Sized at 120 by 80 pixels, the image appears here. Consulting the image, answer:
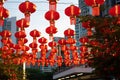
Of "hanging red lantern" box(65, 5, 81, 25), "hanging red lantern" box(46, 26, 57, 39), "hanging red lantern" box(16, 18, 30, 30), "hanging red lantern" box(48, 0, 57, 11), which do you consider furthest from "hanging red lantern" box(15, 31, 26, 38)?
"hanging red lantern" box(48, 0, 57, 11)

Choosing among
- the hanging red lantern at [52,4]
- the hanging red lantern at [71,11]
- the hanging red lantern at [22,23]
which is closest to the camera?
the hanging red lantern at [52,4]

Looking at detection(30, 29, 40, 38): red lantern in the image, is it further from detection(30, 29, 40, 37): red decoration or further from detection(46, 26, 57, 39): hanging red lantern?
detection(46, 26, 57, 39): hanging red lantern

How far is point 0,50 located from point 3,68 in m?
1.31

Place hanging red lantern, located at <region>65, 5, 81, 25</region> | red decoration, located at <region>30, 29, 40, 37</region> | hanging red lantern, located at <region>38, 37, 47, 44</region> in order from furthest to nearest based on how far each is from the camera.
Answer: hanging red lantern, located at <region>38, 37, 47, 44</region> → red decoration, located at <region>30, 29, 40, 37</region> → hanging red lantern, located at <region>65, 5, 81, 25</region>

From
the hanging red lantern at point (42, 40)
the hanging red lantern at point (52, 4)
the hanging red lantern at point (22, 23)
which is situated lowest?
the hanging red lantern at point (42, 40)

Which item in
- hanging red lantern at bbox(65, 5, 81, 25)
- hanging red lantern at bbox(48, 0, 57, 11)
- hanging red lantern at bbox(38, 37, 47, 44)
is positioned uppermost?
hanging red lantern at bbox(48, 0, 57, 11)

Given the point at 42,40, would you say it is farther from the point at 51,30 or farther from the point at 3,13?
the point at 3,13

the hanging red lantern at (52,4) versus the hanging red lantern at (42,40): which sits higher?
the hanging red lantern at (52,4)

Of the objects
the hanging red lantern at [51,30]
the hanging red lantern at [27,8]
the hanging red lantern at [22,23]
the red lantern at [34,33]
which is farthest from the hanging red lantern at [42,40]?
the hanging red lantern at [27,8]

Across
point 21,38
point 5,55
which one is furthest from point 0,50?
A: point 21,38

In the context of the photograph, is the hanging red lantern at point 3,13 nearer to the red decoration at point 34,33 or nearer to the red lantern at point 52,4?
the red lantern at point 52,4

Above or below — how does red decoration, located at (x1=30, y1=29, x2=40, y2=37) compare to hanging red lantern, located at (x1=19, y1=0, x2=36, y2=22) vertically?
below

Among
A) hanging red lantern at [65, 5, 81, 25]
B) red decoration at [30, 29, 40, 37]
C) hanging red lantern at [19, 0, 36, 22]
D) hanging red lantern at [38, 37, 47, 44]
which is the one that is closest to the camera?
hanging red lantern at [19, 0, 36, 22]

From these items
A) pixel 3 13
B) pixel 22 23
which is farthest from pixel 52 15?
pixel 22 23
